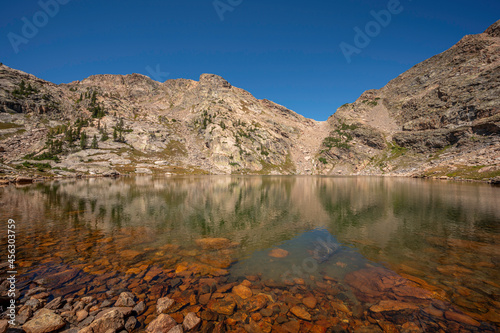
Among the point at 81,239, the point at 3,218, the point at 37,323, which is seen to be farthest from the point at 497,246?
the point at 3,218

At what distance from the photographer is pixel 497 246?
18.9 meters

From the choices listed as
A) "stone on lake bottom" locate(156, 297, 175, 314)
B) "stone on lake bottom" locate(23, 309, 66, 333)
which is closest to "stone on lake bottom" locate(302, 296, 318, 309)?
"stone on lake bottom" locate(156, 297, 175, 314)

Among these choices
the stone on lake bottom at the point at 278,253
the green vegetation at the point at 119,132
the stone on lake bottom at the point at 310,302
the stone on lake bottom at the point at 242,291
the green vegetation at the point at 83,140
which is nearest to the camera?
the stone on lake bottom at the point at 310,302

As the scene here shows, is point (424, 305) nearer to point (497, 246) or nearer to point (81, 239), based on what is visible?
point (497, 246)

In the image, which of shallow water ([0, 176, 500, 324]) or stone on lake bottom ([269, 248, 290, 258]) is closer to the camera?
shallow water ([0, 176, 500, 324])

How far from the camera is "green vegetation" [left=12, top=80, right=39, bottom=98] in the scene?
17674cm

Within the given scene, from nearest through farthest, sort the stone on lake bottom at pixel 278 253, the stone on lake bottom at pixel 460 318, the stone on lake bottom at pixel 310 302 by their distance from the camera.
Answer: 1. the stone on lake bottom at pixel 460 318
2. the stone on lake bottom at pixel 310 302
3. the stone on lake bottom at pixel 278 253

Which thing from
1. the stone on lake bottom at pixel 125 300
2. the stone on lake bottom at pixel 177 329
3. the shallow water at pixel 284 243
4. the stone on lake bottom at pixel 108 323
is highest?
the stone on lake bottom at pixel 108 323

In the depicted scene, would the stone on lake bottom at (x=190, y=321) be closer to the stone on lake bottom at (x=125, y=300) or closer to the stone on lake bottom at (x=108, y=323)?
the stone on lake bottom at (x=108, y=323)

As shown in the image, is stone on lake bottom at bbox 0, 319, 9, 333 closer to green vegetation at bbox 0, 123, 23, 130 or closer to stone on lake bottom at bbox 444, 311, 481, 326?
stone on lake bottom at bbox 444, 311, 481, 326

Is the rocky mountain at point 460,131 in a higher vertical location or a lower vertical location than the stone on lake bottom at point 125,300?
higher

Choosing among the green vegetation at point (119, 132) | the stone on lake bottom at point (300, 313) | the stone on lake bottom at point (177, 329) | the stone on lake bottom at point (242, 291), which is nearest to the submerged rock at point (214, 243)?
the stone on lake bottom at point (242, 291)

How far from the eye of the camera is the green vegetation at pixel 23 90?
177 meters
